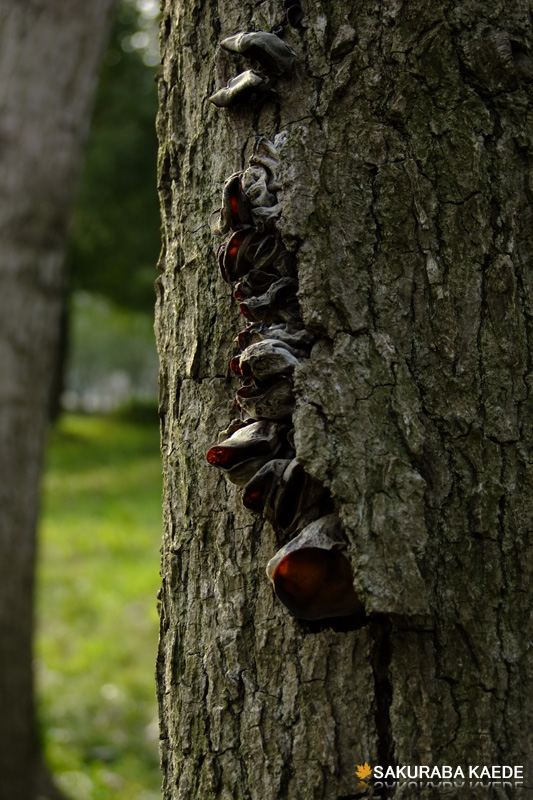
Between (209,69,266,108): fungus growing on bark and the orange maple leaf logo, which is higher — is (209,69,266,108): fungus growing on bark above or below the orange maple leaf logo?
above

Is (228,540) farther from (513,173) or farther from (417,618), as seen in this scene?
(513,173)

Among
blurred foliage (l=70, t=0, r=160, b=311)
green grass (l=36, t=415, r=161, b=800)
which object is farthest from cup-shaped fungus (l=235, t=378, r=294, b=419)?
blurred foliage (l=70, t=0, r=160, b=311)

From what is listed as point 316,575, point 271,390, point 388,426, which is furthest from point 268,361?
point 316,575

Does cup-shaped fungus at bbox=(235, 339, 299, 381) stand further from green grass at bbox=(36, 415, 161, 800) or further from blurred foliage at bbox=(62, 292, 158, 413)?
blurred foliage at bbox=(62, 292, 158, 413)

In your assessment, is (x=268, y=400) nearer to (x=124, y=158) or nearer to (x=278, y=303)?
(x=278, y=303)

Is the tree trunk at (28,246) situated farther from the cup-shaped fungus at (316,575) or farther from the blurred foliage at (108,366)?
the blurred foliage at (108,366)

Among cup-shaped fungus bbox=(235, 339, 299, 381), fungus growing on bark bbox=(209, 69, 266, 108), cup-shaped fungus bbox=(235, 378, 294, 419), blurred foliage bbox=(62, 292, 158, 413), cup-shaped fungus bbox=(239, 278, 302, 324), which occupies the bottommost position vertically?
cup-shaped fungus bbox=(235, 378, 294, 419)

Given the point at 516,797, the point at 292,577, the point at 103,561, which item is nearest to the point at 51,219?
the point at 292,577
